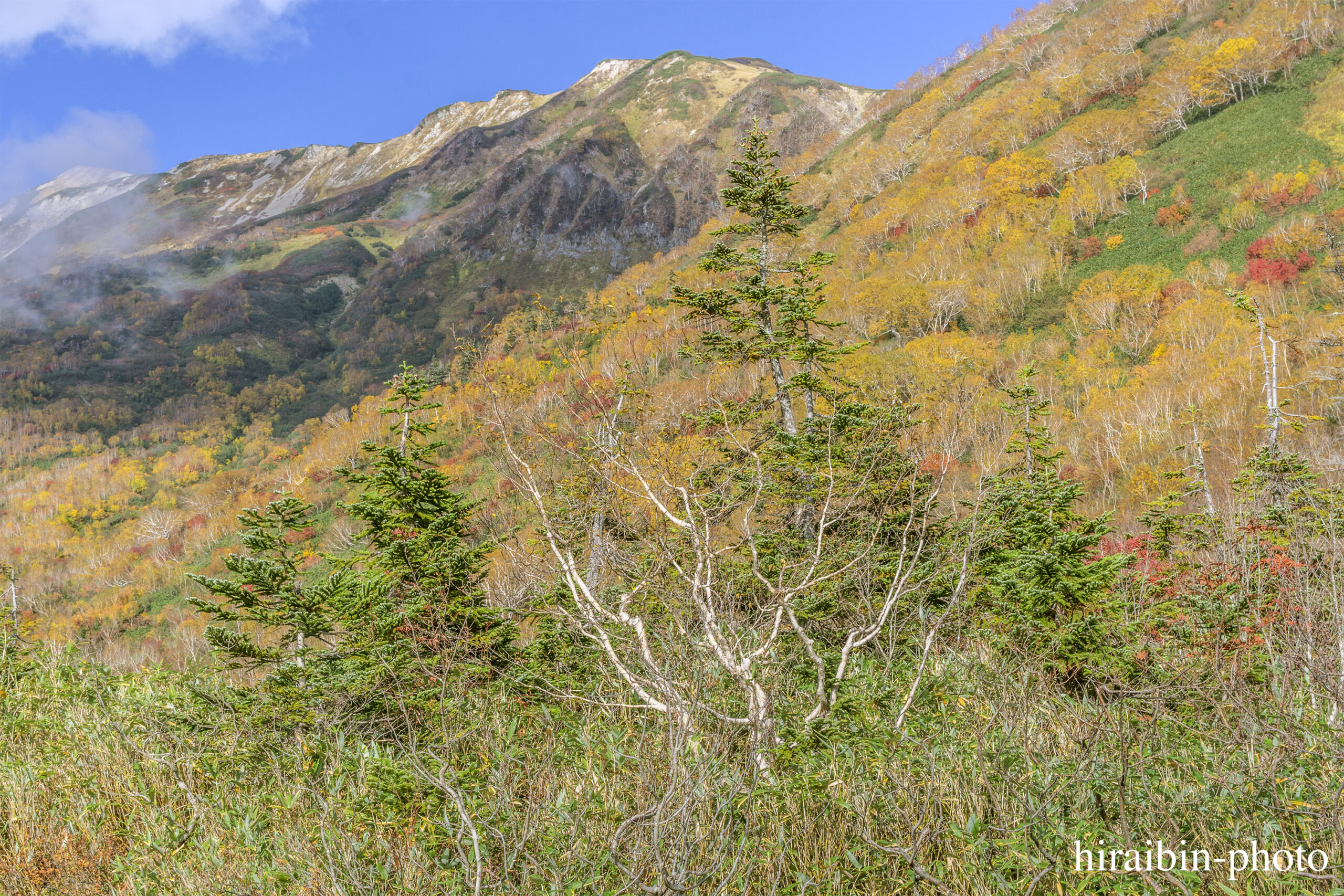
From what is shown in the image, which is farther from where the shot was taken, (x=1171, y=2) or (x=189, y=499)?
(x=189, y=499)

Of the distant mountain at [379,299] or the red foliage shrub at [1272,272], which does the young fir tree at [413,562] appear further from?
the distant mountain at [379,299]

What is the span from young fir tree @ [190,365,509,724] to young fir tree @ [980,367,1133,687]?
5.82 m

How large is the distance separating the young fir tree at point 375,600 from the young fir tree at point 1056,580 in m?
5.82

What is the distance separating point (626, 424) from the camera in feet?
23.6

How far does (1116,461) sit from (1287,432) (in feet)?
20.3

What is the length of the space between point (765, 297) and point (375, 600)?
8.25 m

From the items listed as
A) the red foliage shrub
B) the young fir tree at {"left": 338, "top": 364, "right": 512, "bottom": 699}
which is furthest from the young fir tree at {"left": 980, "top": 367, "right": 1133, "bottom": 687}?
the red foliage shrub

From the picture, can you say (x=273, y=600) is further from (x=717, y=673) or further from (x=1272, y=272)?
(x=1272, y=272)

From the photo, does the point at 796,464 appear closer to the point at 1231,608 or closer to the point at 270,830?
the point at 1231,608

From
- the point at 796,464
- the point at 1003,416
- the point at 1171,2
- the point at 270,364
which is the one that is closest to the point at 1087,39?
the point at 1171,2

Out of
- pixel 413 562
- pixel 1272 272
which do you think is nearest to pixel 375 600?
pixel 413 562

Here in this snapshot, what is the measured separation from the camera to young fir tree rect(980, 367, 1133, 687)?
263 inches

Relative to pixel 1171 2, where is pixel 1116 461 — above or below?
Result: below

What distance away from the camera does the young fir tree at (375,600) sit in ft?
19.9
